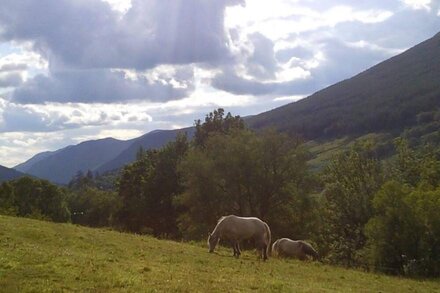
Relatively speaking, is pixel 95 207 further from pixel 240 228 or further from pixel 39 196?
pixel 240 228

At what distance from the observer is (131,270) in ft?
54.1

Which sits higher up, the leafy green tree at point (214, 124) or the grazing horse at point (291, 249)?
the leafy green tree at point (214, 124)

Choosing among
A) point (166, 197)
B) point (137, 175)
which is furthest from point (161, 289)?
point (137, 175)

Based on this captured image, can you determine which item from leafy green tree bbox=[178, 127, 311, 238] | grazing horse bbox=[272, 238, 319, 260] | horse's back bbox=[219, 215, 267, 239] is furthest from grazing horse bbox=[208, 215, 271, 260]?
leafy green tree bbox=[178, 127, 311, 238]

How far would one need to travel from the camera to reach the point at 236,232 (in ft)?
88.8

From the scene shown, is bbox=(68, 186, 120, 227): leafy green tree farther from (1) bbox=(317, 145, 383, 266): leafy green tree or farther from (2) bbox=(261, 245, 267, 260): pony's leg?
(2) bbox=(261, 245, 267, 260): pony's leg

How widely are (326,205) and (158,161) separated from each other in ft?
84.9

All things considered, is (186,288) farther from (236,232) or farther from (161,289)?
(236,232)

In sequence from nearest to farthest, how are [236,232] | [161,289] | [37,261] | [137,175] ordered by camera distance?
1. [161,289]
2. [37,261]
3. [236,232]
4. [137,175]

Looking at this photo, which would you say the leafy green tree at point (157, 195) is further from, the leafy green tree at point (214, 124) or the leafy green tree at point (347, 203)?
the leafy green tree at point (347, 203)

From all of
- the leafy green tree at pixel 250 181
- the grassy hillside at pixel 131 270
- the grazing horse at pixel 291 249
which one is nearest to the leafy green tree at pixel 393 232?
the grazing horse at pixel 291 249

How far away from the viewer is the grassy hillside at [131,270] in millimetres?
14008

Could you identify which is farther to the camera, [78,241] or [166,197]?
[166,197]

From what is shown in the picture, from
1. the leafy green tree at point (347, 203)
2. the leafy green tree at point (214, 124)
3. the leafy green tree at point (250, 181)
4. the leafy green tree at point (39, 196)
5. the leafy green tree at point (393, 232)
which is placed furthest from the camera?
the leafy green tree at point (39, 196)
